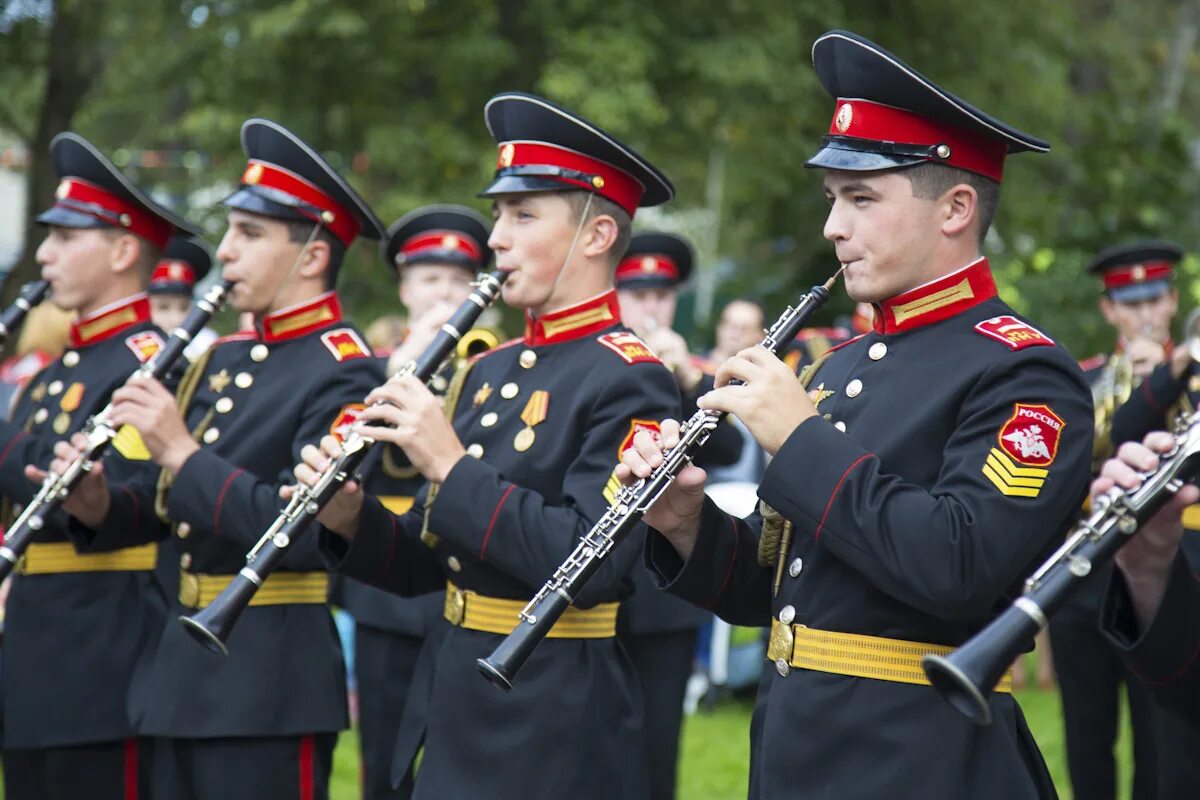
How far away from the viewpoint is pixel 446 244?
7473 mm

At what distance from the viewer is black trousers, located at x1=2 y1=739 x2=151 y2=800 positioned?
576 centimetres

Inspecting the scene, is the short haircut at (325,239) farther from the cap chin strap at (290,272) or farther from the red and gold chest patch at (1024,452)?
the red and gold chest patch at (1024,452)

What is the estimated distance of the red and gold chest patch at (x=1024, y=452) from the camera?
3234mm

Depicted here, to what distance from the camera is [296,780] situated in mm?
5113

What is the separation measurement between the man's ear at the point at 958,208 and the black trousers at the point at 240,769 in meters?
2.72

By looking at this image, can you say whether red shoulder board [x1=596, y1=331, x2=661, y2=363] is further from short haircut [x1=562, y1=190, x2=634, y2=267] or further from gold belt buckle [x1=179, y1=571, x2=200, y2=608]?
gold belt buckle [x1=179, y1=571, x2=200, y2=608]

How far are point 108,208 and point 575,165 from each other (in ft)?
7.77

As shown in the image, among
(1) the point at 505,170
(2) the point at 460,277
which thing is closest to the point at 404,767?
(1) the point at 505,170

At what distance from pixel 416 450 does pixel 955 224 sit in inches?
59.2

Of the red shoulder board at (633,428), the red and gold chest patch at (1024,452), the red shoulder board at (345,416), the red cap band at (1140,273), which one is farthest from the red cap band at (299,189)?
the red cap band at (1140,273)

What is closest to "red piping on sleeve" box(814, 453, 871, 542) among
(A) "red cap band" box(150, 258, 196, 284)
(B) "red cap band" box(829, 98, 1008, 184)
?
(B) "red cap band" box(829, 98, 1008, 184)

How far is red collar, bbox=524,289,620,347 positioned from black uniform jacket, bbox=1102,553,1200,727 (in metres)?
1.68

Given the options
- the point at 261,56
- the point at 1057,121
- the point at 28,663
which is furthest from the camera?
the point at 1057,121

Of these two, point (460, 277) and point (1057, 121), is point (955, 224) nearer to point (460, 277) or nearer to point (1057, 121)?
point (460, 277)
